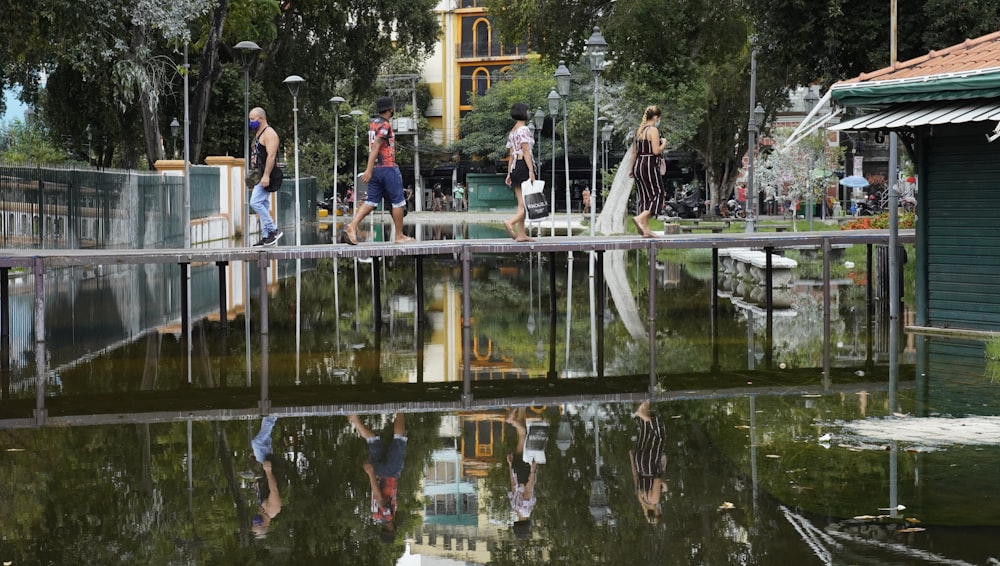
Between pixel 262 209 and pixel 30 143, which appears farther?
pixel 30 143

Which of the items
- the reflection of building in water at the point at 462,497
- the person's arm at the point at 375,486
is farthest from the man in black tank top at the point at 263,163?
the person's arm at the point at 375,486

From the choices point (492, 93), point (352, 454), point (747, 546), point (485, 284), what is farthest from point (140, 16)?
point (492, 93)

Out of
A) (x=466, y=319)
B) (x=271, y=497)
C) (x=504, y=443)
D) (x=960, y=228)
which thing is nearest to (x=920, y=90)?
(x=960, y=228)

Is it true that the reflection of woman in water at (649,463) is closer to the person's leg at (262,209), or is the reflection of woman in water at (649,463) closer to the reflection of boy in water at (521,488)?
the reflection of boy in water at (521,488)

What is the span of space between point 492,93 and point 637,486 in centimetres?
7838

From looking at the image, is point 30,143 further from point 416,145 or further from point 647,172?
point 647,172

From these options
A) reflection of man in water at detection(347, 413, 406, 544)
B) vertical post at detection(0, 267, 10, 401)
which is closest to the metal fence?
vertical post at detection(0, 267, 10, 401)

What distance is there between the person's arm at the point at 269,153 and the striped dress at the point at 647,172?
4.50 metres

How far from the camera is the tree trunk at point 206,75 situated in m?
36.7

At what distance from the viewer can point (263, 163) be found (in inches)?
689

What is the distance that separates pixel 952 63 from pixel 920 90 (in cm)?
83

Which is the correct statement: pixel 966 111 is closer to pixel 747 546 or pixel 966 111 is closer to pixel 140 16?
pixel 747 546

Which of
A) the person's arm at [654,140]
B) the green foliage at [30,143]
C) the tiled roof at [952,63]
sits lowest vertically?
the person's arm at [654,140]

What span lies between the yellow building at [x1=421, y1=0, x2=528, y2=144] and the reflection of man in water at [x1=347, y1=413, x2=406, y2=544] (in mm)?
79907
